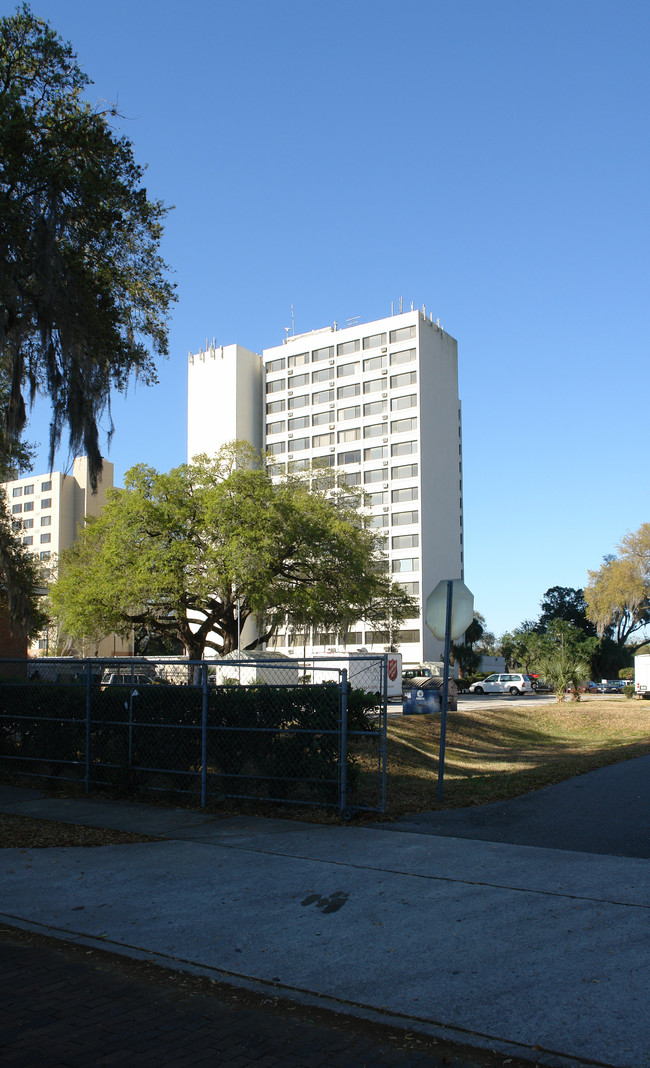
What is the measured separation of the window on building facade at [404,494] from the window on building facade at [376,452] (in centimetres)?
441

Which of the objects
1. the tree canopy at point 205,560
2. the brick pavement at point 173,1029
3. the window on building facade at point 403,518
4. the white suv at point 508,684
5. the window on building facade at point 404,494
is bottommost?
the white suv at point 508,684

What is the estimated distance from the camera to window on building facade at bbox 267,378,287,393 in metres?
104

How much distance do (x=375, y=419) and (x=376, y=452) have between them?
3795 millimetres

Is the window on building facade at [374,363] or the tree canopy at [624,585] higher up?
the window on building facade at [374,363]

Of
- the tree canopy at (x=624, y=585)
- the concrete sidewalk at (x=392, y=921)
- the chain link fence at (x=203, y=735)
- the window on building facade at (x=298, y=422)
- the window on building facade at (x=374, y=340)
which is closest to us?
the concrete sidewalk at (x=392, y=921)

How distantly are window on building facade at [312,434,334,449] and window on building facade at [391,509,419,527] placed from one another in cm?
1285

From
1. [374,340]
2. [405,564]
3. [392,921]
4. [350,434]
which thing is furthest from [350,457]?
[392,921]

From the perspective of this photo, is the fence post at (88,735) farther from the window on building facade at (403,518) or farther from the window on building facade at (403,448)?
the window on building facade at (403,448)

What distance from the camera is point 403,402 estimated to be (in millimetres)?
94312

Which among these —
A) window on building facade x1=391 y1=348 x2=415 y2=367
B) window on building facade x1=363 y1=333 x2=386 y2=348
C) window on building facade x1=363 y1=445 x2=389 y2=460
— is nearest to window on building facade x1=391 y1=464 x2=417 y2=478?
window on building facade x1=363 y1=445 x2=389 y2=460

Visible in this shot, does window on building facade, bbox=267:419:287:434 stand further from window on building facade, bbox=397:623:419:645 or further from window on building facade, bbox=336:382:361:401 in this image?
window on building facade, bbox=397:623:419:645

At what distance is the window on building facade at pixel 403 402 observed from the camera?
93500mm

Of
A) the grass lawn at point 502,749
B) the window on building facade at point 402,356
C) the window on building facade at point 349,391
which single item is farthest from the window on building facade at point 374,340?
the grass lawn at point 502,749

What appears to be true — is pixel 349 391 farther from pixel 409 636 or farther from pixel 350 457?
pixel 409 636
